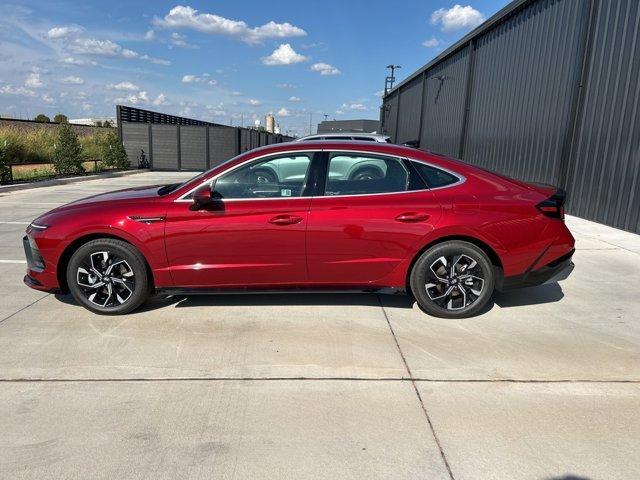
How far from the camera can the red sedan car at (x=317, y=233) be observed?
4.22 m

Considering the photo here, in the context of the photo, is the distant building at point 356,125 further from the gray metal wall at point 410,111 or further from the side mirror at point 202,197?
the side mirror at point 202,197

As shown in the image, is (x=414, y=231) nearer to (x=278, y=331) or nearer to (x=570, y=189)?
(x=278, y=331)

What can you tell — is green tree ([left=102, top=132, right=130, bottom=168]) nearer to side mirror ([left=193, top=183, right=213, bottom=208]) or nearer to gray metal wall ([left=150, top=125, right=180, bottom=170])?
gray metal wall ([left=150, top=125, right=180, bottom=170])

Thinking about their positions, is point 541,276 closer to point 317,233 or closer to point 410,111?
point 317,233

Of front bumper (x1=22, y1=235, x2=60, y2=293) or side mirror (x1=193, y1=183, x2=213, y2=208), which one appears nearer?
side mirror (x1=193, y1=183, x2=213, y2=208)

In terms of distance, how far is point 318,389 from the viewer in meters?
3.22

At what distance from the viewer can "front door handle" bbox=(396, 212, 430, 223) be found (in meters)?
4.25

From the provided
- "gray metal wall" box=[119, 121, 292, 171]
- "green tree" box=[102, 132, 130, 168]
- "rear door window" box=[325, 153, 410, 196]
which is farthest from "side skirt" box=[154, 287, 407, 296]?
"gray metal wall" box=[119, 121, 292, 171]

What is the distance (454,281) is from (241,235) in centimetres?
203

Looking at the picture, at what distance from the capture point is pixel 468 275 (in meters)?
4.39

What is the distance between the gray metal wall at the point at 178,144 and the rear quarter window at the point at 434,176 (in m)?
23.3

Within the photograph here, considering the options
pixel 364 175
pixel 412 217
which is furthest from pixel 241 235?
pixel 412 217

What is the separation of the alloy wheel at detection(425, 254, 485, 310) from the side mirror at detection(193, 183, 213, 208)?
2107mm

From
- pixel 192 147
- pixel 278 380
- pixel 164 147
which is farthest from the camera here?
pixel 192 147
